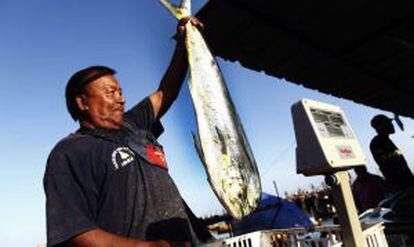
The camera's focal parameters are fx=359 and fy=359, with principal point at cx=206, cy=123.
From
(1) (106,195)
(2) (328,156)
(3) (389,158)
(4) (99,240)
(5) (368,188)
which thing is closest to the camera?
(4) (99,240)

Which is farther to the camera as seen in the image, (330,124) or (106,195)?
(330,124)

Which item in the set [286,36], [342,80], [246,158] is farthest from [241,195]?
[342,80]

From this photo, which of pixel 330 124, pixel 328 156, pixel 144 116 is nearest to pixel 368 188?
pixel 330 124

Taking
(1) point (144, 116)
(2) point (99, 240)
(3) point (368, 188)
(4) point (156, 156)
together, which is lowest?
(3) point (368, 188)

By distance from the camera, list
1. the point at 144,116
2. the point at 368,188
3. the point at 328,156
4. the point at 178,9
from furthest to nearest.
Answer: the point at 368,188 < the point at 178,9 < the point at 144,116 < the point at 328,156

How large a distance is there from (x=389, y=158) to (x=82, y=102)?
411 cm

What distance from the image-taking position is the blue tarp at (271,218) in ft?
26.2

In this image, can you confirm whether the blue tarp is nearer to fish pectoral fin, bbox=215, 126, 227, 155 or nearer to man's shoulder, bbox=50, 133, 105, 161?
fish pectoral fin, bbox=215, 126, 227, 155

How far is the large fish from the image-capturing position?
1.86m

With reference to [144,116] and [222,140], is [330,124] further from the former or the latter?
[144,116]

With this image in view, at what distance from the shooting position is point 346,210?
2.39 m

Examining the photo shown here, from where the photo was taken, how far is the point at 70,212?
1.51m

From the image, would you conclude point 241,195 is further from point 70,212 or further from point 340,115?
point 340,115

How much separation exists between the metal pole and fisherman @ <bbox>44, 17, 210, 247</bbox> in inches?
42.7
